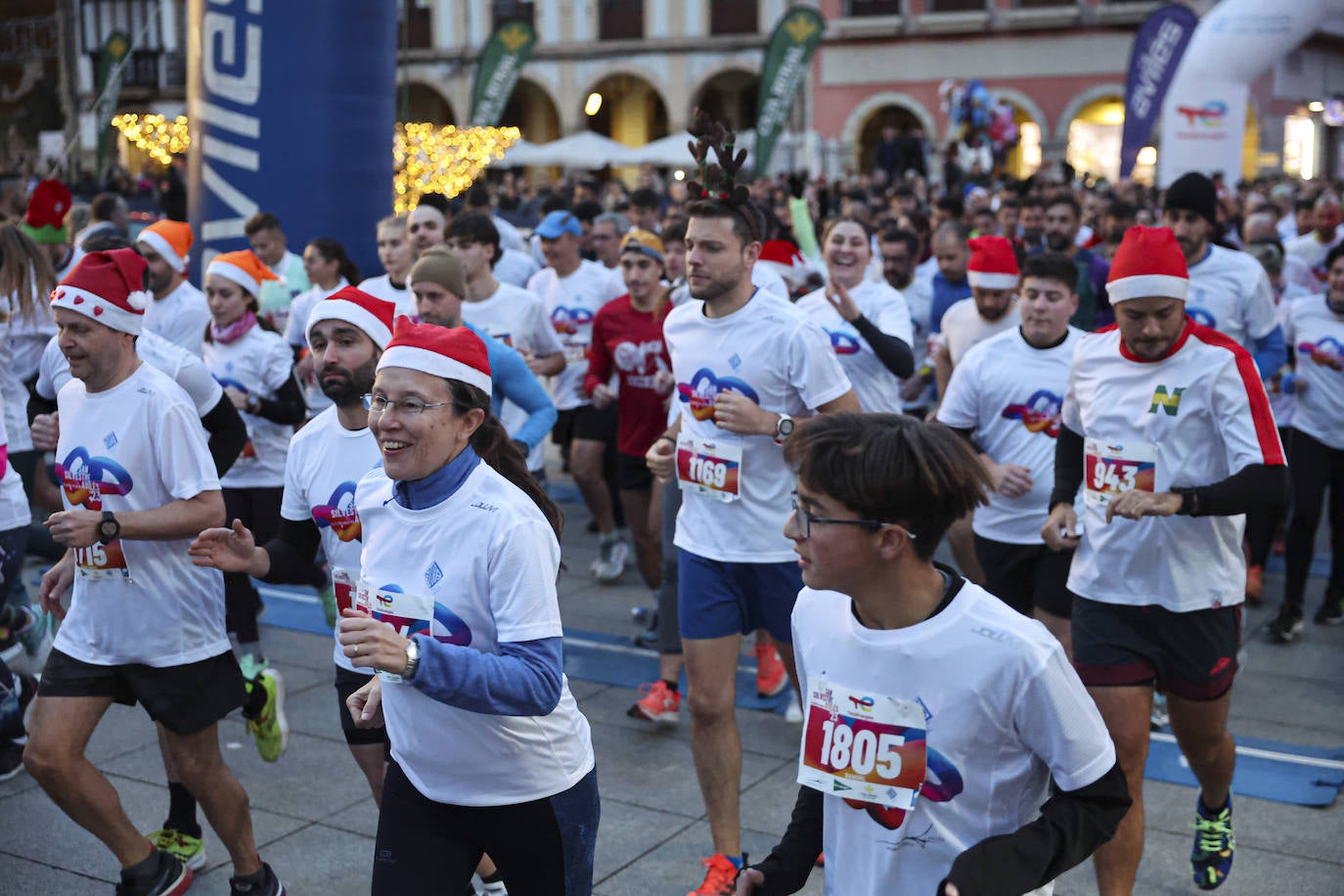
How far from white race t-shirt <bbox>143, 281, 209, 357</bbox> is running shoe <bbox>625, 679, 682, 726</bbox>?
3.12 m

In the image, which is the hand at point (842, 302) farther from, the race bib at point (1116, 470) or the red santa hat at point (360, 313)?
the red santa hat at point (360, 313)

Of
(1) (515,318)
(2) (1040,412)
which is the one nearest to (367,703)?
(2) (1040,412)

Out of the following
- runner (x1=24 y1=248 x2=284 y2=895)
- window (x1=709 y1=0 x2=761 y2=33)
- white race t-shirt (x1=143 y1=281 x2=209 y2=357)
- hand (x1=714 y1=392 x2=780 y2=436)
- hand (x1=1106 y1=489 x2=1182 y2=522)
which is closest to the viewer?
hand (x1=1106 y1=489 x2=1182 y2=522)

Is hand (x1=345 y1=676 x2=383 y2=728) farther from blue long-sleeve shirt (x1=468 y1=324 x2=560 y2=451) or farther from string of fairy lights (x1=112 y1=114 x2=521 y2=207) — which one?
string of fairy lights (x1=112 y1=114 x2=521 y2=207)

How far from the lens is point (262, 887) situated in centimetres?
468

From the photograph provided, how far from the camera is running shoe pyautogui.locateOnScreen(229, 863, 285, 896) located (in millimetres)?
4668

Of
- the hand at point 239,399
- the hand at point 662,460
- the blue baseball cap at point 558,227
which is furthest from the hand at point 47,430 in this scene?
the blue baseball cap at point 558,227

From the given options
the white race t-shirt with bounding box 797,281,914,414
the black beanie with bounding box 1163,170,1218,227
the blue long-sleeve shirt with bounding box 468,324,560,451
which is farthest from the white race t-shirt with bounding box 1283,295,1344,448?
the blue long-sleeve shirt with bounding box 468,324,560,451

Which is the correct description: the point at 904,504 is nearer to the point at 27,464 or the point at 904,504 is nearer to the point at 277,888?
the point at 277,888

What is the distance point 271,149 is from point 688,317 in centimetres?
586

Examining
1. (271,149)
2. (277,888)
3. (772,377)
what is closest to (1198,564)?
(772,377)

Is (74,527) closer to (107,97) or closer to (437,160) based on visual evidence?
(107,97)

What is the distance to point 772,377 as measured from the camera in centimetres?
522

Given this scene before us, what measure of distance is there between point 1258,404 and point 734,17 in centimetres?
4394
